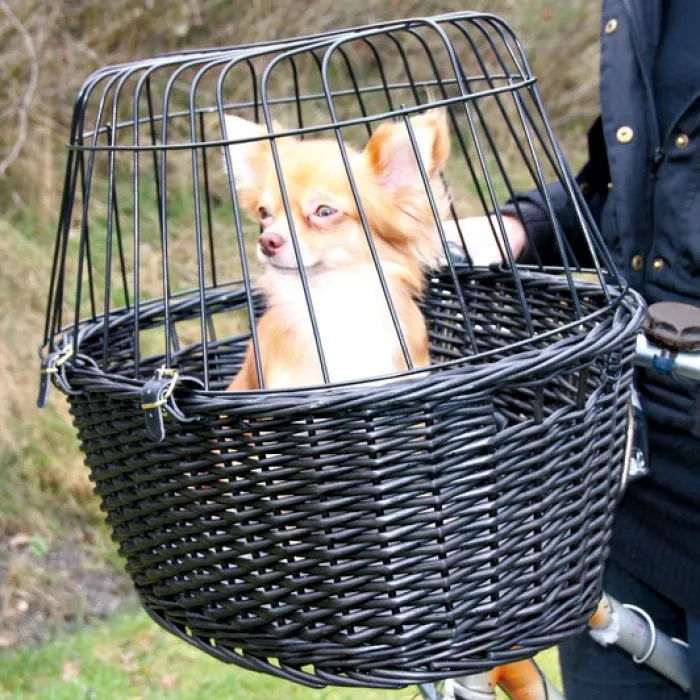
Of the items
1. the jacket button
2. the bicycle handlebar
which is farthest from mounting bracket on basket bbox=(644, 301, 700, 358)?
the jacket button

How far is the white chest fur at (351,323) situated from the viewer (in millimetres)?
1908

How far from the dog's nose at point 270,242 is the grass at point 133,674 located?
165cm

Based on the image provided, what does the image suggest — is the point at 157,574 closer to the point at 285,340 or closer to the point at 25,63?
the point at 285,340

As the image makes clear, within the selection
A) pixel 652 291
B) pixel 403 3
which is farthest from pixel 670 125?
pixel 403 3

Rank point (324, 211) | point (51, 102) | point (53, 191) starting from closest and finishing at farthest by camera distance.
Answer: point (324, 211), point (53, 191), point (51, 102)

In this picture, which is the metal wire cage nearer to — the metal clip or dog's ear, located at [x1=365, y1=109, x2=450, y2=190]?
the metal clip

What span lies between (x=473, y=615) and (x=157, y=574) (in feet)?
1.24

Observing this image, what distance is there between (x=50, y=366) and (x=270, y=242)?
54 centimetres

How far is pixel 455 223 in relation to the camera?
6.29 feet

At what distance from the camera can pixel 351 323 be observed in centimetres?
192

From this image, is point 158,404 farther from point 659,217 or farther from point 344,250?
point 659,217

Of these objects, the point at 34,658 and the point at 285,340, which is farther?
the point at 34,658

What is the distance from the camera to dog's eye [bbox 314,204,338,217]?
1.83m

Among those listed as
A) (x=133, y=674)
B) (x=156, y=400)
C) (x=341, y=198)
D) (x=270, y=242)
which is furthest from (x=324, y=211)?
(x=133, y=674)
